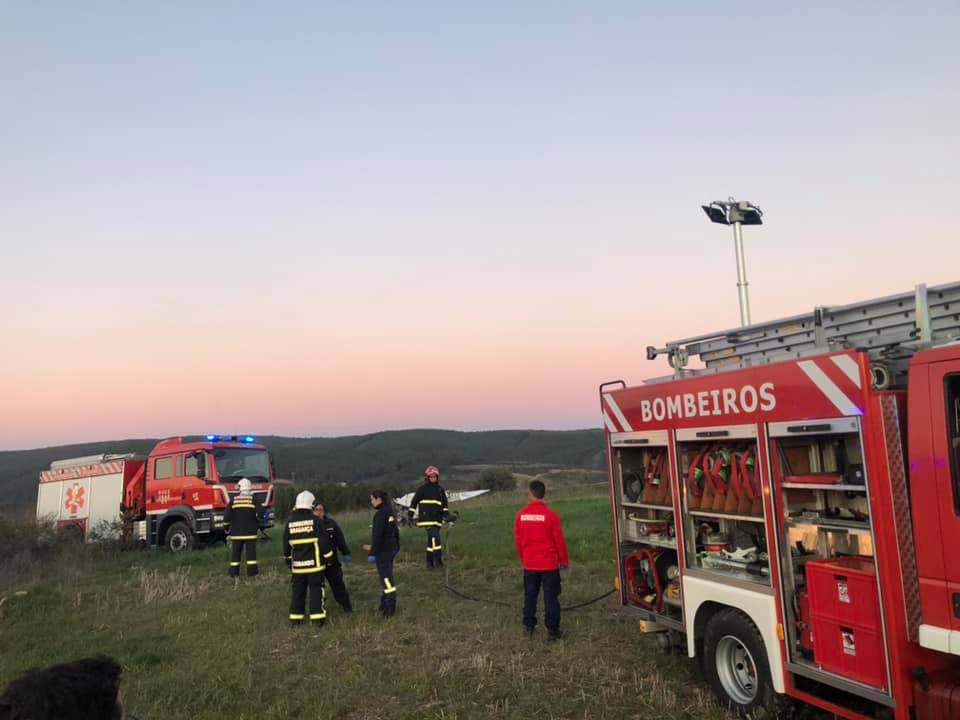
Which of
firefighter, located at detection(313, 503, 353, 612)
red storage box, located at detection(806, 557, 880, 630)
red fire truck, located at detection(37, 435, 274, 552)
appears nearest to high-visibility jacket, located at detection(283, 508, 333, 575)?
firefighter, located at detection(313, 503, 353, 612)

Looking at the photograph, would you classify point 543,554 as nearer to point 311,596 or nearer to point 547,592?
point 547,592

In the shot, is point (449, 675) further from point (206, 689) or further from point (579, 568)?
point (579, 568)

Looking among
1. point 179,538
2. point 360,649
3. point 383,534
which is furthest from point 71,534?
point 360,649

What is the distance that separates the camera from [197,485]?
700 inches

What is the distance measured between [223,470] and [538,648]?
12.2 meters

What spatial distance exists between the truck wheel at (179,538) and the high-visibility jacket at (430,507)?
7.52 meters

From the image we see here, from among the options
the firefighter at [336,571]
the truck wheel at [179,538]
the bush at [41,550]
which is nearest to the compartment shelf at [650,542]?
the firefighter at [336,571]

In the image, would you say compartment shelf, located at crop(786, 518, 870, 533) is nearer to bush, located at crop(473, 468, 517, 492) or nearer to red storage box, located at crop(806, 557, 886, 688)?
red storage box, located at crop(806, 557, 886, 688)

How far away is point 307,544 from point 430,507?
3.93 meters

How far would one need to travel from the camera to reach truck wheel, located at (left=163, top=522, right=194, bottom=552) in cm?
1780

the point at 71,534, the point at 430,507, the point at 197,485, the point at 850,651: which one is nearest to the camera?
the point at 850,651

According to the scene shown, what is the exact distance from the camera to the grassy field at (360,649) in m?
6.15

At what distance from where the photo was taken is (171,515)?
1819 centimetres

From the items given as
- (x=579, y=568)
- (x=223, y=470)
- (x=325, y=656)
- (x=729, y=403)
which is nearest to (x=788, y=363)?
(x=729, y=403)
